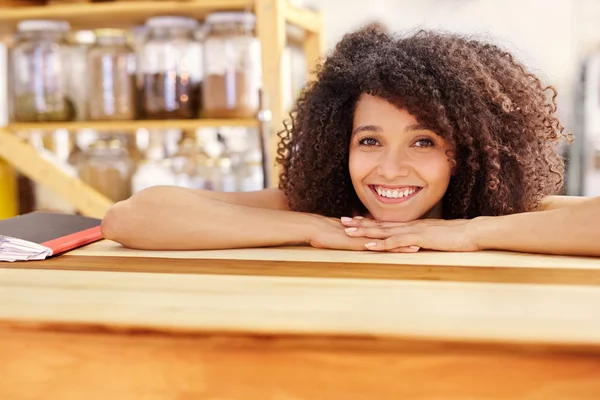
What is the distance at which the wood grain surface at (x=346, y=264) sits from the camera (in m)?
0.82

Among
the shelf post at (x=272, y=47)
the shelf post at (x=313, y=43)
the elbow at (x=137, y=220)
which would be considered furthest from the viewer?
the shelf post at (x=313, y=43)

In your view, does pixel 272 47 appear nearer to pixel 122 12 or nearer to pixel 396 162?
pixel 122 12

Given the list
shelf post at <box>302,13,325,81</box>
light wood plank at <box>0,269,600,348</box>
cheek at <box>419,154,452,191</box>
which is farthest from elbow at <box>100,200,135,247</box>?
shelf post at <box>302,13,325,81</box>

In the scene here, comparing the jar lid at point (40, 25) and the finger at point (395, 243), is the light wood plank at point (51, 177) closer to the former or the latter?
the jar lid at point (40, 25)

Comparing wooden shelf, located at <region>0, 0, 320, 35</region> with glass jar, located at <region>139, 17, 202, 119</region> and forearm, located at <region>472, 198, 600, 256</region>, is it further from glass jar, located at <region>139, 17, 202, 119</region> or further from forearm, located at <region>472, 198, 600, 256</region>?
forearm, located at <region>472, 198, 600, 256</region>

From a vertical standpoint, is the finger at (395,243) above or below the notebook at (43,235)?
below

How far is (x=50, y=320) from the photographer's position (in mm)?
672

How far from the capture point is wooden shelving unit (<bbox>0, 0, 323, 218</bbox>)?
1.67 metres

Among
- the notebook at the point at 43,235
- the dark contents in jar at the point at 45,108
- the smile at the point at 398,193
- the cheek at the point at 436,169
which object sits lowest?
the notebook at the point at 43,235

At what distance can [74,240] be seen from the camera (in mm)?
1072

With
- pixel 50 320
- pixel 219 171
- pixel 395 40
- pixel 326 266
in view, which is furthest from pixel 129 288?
pixel 219 171

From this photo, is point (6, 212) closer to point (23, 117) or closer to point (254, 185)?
point (23, 117)

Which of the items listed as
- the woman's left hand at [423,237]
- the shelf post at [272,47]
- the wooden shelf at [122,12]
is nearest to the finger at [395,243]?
the woman's left hand at [423,237]

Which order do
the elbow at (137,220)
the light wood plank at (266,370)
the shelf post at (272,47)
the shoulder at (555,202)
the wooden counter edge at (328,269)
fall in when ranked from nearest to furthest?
the light wood plank at (266,370) → the wooden counter edge at (328,269) → the elbow at (137,220) → the shoulder at (555,202) → the shelf post at (272,47)
